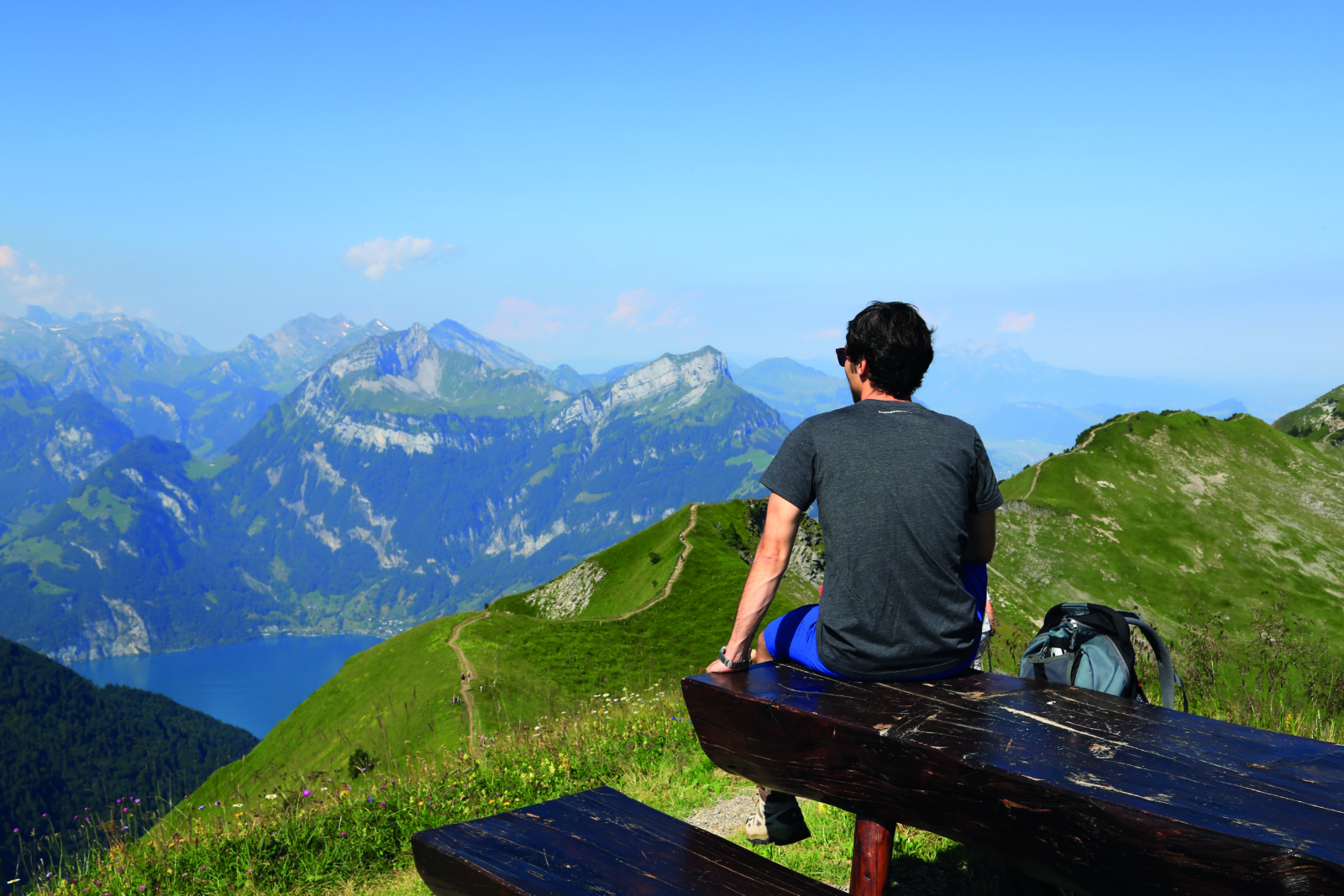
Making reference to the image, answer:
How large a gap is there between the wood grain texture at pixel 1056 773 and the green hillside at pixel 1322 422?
134 meters

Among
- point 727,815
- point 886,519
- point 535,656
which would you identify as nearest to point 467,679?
point 535,656

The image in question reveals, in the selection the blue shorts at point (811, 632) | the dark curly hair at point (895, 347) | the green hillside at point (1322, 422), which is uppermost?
the green hillside at point (1322, 422)

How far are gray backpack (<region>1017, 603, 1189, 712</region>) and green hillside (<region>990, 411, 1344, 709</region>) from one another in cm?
5449

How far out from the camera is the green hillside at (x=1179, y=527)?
66812 mm

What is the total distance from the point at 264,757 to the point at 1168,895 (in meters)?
51.2

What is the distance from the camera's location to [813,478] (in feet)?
16.4

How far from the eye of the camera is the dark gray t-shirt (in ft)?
15.6

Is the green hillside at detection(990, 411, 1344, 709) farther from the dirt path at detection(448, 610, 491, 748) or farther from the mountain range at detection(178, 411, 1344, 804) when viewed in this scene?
the dirt path at detection(448, 610, 491, 748)

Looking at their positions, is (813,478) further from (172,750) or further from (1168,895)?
(172,750)

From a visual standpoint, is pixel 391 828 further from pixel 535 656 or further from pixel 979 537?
pixel 535 656

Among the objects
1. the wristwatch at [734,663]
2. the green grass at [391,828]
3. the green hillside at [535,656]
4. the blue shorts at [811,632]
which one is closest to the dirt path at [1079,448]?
the green hillside at [535,656]

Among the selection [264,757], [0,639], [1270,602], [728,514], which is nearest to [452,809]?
[264,757]

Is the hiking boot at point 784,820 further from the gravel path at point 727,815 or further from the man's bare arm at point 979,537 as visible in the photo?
the man's bare arm at point 979,537

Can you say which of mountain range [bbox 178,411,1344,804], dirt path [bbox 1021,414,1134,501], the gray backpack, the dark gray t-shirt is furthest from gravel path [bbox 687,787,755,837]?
dirt path [bbox 1021,414,1134,501]
